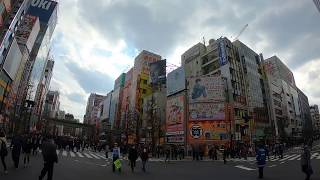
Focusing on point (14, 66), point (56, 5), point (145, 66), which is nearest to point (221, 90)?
point (145, 66)

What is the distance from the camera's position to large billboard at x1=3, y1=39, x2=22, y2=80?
65.4 meters

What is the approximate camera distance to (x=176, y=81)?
6153cm

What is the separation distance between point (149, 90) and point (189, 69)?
48.2 ft

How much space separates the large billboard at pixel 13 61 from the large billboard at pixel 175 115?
121 feet

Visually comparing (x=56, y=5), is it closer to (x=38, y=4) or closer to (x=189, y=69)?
(x=38, y=4)

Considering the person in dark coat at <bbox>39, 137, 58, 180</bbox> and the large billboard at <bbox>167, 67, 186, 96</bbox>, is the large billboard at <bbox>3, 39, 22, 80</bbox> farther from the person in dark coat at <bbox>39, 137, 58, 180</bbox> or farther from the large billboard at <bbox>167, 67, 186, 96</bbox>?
the person in dark coat at <bbox>39, 137, 58, 180</bbox>

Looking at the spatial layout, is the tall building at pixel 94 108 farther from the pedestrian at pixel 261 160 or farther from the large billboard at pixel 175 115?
the pedestrian at pixel 261 160

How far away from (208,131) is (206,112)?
3.44 m

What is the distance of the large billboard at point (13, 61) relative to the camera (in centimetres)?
6542

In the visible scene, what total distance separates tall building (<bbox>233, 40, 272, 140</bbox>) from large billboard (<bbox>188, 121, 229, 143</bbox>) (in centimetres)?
1359

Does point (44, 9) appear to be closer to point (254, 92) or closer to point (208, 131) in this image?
point (254, 92)

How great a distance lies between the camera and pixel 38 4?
9325cm

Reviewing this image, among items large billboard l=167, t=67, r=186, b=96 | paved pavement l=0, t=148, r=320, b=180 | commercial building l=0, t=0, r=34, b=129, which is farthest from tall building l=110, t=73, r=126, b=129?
paved pavement l=0, t=148, r=320, b=180

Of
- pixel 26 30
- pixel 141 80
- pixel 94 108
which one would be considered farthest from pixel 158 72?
pixel 94 108
